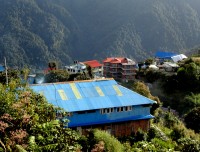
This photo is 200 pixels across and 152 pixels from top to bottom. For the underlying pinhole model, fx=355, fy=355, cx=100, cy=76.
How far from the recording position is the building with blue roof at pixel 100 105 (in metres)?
17.1

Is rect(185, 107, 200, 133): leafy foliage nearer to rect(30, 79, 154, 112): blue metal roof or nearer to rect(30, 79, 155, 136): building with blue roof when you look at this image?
rect(30, 79, 155, 136): building with blue roof

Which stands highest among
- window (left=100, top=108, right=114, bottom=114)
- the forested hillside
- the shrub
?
the forested hillside

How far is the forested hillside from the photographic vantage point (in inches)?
4264

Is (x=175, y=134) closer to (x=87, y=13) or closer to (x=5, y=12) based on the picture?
(x=5, y=12)

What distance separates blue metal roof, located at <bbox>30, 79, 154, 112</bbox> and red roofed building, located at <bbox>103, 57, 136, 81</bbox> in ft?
97.6

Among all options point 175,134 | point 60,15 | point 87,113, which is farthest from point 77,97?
point 60,15

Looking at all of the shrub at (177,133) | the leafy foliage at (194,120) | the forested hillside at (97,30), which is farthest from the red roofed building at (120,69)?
the forested hillside at (97,30)

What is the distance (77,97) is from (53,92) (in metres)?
1.22

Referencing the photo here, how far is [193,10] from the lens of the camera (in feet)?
454

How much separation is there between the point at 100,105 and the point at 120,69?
117ft

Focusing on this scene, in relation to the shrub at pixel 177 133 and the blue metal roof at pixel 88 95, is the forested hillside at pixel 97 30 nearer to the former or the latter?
the blue metal roof at pixel 88 95

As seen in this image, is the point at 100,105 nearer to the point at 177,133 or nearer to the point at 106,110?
the point at 106,110

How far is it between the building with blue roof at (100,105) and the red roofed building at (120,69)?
2972 centimetres

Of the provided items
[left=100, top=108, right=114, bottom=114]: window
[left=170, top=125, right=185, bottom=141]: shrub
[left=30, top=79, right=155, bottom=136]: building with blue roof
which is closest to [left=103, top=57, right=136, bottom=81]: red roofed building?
[left=170, top=125, right=185, bottom=141]: shrub
